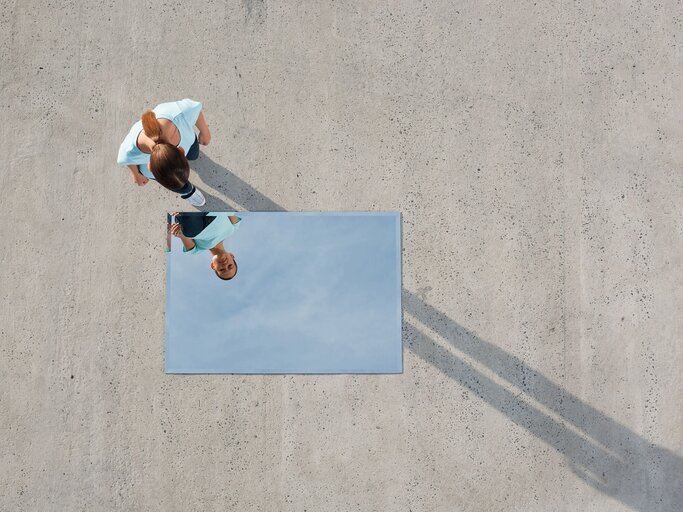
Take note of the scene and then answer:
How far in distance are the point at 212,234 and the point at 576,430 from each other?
9.23 feet

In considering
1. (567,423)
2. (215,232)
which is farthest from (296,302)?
(567,423)

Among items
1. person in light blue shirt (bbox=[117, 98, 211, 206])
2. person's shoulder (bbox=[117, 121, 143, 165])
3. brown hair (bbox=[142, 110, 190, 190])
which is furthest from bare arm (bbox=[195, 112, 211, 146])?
brown hair (bbox=[142, 110, 190, 190])

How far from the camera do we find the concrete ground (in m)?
3.66

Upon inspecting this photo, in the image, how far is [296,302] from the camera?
12.1ft

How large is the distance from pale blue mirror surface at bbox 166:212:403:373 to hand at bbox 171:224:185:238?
4 centimetres

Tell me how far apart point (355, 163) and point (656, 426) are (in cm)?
271

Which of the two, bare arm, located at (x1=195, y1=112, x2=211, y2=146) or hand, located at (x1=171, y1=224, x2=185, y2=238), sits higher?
bare arm, located at (x1=195, y1=112, x2=211, y2=146)

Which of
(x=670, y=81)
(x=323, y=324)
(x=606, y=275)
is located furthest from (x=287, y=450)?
(x=670, y=81)

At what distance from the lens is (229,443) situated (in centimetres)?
366

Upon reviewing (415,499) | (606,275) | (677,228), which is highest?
(677,228)

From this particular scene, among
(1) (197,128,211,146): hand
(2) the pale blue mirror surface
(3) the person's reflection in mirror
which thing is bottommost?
(2) the pale blue mirror surface

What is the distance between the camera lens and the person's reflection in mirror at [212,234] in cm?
367

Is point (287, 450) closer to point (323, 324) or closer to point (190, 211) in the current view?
point (323, 324)

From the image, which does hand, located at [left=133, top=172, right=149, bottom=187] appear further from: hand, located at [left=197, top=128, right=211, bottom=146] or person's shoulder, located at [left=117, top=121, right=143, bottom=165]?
hand, located at [left=197, top=128, right=211, bottom=146]
